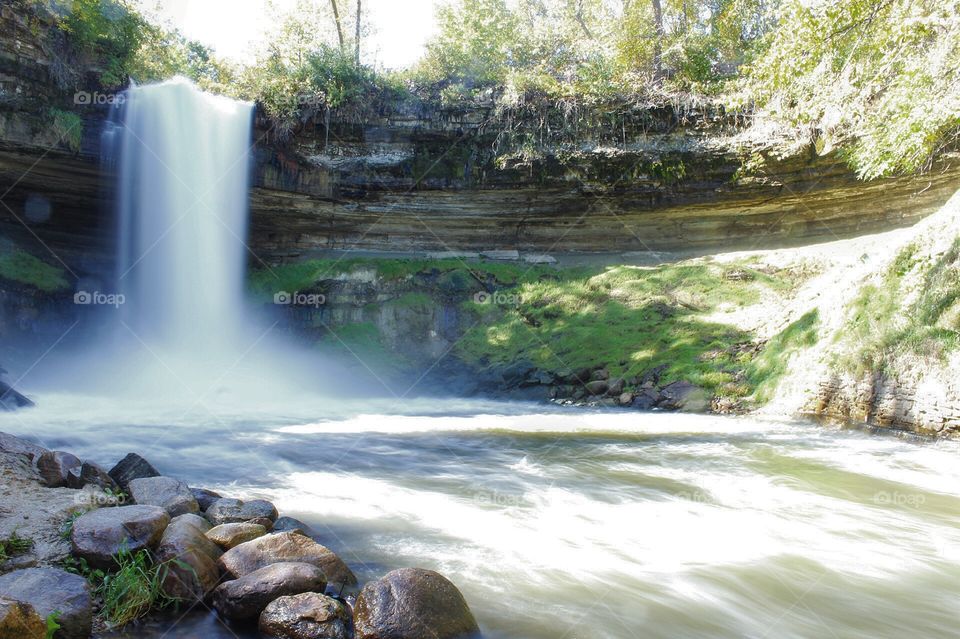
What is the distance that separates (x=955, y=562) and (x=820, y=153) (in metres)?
14.5

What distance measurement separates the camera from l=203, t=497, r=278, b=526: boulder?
15.6 feet

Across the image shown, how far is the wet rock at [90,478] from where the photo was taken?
208 inches

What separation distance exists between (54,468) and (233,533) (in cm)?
232

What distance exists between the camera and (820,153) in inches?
641

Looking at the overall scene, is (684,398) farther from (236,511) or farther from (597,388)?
(236,511)

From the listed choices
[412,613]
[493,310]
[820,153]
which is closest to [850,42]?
[820,153]

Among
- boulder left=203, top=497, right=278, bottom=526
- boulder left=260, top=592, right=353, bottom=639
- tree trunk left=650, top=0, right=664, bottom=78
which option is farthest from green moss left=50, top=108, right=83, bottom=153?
tree trunk left=650, top=0, right=664, bottom=78

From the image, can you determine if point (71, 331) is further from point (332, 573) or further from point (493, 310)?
point (332, 573)

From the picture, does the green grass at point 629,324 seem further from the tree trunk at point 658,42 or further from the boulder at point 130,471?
the boulder at point 130,471

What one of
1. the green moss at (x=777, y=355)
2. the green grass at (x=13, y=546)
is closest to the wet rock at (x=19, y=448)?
the green grass at (x=13, y=546)

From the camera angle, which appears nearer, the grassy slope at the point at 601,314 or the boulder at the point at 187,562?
the boulder at the point at 187,562

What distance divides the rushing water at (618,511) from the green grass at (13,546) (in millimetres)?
1182

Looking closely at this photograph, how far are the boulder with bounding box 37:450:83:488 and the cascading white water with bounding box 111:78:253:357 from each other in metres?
13.6

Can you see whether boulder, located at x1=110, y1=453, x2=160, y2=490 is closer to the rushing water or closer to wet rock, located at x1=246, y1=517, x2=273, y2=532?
the rushing water
